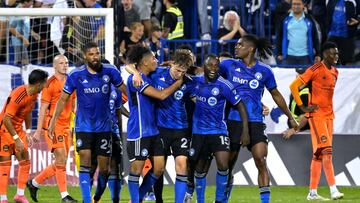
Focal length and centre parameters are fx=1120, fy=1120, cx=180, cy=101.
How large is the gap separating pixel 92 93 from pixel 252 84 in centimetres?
218

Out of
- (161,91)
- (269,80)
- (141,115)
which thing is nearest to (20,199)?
(141,115)

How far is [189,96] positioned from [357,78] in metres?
6.82

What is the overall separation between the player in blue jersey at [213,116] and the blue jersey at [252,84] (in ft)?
0.69

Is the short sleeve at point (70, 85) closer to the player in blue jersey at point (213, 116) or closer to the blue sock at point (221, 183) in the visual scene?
the player in blue jersey at point (213, 116)

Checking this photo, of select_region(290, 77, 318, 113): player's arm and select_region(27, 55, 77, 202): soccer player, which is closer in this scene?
select_region(27, 55, 77, 202): soccer player

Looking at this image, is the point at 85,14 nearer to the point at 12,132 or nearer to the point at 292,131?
the point at 12,132

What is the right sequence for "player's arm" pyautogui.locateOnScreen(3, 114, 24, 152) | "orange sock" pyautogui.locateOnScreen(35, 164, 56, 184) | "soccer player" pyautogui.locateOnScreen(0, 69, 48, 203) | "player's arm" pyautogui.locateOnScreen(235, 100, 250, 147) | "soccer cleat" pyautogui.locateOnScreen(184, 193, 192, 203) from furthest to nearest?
1. "orange sock" pyautogui.locateOnScreen(35, 164, 56, 184)
2. "soccer player" pyautogui.locateOnScreen(0, 69, 48, 203)
3. "player's arm" pyautogui.locateOnScreen(3, 114, 24, 152)
4. "soccer cleat" pyautogui.locateOnScreen(184, 193, 192, 203)
5. "player's arm" pyautogui.locateOnScreen(235, 100, 250, 147)

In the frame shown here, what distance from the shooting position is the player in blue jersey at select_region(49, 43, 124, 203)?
1516cm

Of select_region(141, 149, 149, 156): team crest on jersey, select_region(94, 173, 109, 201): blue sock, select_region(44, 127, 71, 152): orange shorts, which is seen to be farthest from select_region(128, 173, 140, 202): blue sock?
select_region(44, 127, 71, 152): orange shorts

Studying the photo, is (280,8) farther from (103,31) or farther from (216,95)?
(216,95)

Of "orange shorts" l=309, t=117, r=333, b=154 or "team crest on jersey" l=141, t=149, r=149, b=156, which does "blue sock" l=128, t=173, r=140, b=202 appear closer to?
"team crest on jersey" l=141, t=149, r=149, b=156

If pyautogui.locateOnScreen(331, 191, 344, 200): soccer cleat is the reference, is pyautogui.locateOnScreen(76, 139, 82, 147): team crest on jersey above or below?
above

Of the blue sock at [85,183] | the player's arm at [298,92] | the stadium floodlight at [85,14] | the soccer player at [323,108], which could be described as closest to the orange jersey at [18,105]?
the stadium floodlight at [85,14]

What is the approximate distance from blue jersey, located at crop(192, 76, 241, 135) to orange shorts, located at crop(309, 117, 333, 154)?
3611 mm
